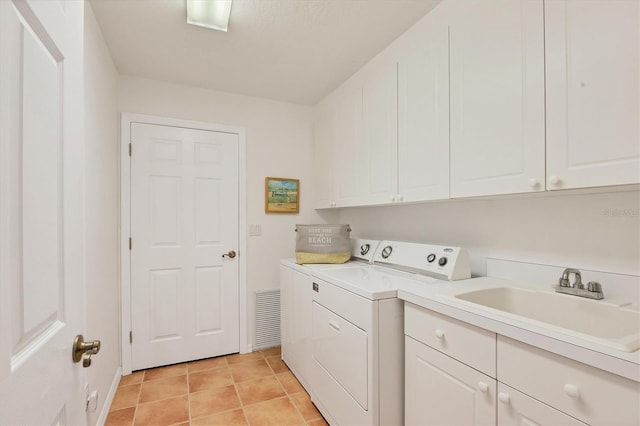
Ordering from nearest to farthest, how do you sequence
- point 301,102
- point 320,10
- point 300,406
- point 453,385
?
1. point 453,385
2. point 320,10
3. point 300,406
4. point 301,102

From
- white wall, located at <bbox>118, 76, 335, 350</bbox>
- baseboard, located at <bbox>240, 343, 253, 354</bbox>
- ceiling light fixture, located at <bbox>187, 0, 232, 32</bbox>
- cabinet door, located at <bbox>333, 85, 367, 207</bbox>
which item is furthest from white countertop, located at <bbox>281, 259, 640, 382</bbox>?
ceiling light fixture, located at <bbox>187, 0, 232, 32</bbox>

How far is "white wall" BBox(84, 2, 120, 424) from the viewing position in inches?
64.4

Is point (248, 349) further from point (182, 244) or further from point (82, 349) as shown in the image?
point (82, 349)

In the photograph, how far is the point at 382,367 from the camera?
144 centimetres

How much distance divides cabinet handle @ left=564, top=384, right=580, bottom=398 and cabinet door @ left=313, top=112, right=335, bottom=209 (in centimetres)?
212

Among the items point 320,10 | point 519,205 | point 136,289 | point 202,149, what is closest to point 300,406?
point 136,289

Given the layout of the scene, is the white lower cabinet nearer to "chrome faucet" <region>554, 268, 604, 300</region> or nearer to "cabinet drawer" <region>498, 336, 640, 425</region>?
"cabinet drawer" <region>498, 336, 640, 425</region>

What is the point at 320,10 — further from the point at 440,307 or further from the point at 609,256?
the point at 609,256

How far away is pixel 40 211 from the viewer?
23.5 inches

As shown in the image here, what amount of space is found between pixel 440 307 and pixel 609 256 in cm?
74

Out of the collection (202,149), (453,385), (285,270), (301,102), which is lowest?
(453,385)

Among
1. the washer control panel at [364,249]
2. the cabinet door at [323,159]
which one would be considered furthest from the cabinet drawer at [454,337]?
the cabinet door at [323,159]

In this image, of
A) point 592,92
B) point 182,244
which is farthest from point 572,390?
point 182,244

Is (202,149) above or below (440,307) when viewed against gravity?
above
